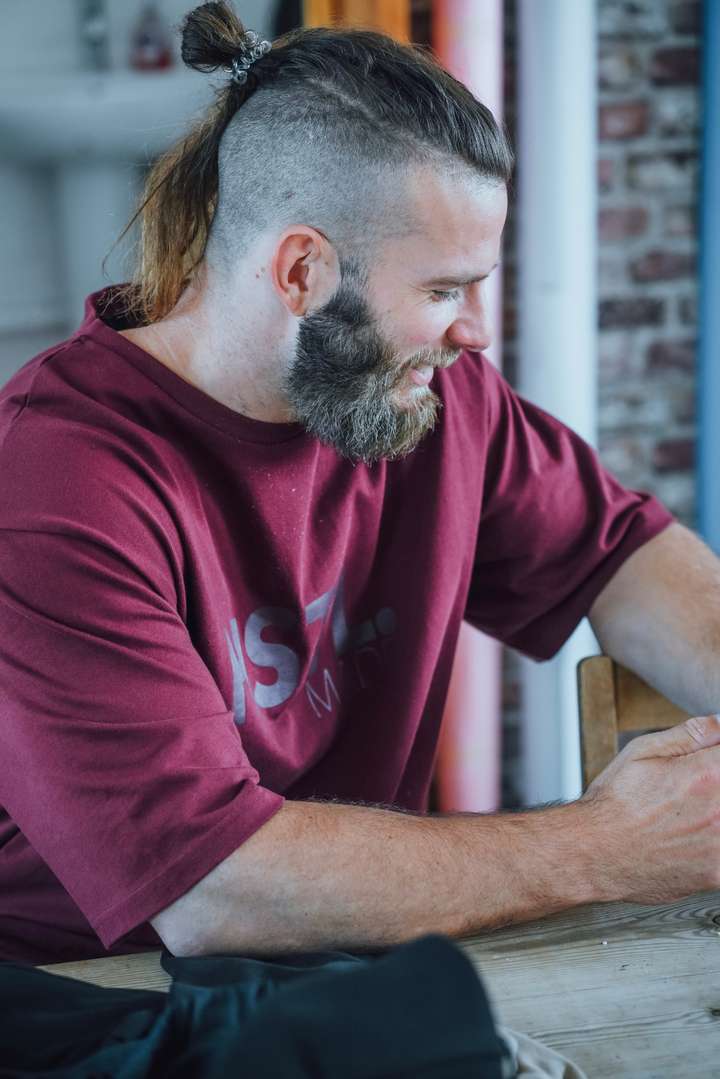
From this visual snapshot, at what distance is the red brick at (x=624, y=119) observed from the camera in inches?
69.9

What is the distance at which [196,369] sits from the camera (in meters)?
1.00

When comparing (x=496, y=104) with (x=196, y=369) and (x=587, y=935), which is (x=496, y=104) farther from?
(x=587, y=935)

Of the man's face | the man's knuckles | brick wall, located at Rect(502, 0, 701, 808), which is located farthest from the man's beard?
brick wall, located at Rect(502, 0, 701, 808)

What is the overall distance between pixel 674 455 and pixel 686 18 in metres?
0.84

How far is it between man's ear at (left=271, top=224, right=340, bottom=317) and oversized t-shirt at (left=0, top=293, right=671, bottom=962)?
14cm

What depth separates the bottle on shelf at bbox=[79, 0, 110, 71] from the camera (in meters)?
2.11

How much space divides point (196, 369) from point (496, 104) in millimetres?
947

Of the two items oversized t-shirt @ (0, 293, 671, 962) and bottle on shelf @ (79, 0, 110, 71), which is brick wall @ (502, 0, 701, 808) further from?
bottle on shelf @ (79, 0, 110, 71)

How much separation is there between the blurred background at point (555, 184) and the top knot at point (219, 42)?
556 mm

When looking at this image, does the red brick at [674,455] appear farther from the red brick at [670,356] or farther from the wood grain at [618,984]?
the wood grain at [618,984]

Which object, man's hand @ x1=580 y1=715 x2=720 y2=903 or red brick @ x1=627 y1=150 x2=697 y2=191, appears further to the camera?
red brick @ x1=627 y1=150 x2=697 y2=191

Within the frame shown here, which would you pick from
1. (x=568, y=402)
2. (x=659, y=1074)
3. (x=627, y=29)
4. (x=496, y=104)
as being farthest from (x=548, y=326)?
(x=659, y=1074)

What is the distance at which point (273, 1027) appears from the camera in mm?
493

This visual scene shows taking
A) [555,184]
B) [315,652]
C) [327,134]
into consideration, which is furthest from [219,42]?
[555,184]
